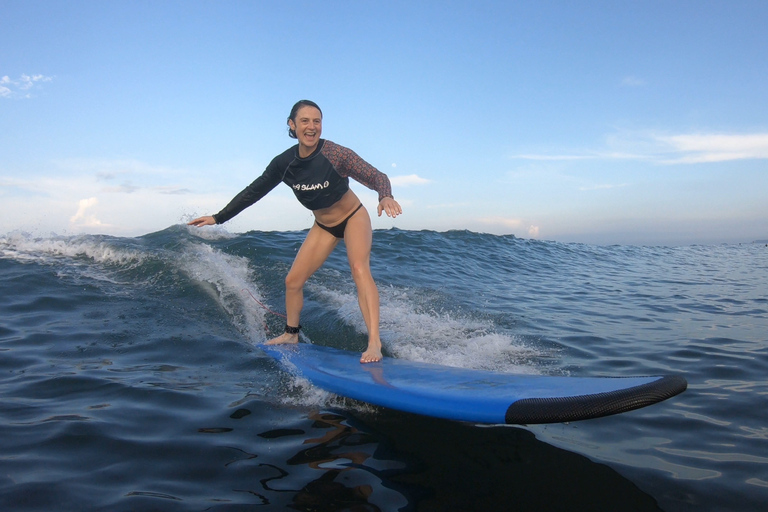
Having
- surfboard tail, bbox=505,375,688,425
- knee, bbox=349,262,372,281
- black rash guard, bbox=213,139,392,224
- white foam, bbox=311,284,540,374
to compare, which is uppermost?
black rash guard, bbox=213,139,392,224

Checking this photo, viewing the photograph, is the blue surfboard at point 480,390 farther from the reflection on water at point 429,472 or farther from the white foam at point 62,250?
the white foam at point 62,250

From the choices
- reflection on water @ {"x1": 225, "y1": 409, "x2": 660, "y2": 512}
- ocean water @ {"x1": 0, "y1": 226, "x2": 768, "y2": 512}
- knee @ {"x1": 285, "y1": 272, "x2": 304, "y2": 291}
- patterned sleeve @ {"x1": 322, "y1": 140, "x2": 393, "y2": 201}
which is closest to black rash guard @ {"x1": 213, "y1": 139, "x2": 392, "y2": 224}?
patterned sleeve @ {"x1": 322, "y1": 140, "x2": 393, "y2": 201}

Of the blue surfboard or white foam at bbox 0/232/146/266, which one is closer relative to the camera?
the blue surfboard

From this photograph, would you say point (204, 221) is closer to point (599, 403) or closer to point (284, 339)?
Result: point (284, 339)

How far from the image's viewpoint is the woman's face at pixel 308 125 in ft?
13.1

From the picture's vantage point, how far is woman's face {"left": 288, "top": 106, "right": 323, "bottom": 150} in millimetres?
3988

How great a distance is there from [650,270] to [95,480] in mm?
13802

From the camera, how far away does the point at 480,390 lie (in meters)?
2.76

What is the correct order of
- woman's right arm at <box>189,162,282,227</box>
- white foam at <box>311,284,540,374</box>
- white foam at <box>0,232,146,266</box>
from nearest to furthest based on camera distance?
white foam at <box>311,284,540,374</box>
woman's right arm at <box>189,162,282,227</box>
white foam at <box>0,232,146,266</box>

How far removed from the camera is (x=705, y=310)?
6.59m

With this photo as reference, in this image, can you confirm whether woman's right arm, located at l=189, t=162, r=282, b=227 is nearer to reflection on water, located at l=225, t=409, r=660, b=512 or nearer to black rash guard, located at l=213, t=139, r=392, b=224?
black rash guard, located at l=213, t=139, r=392, b=224

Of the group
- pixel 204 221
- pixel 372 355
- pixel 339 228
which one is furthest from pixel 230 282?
pixel 372 355

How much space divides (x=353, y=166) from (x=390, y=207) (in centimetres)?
64

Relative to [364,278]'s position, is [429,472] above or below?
below
